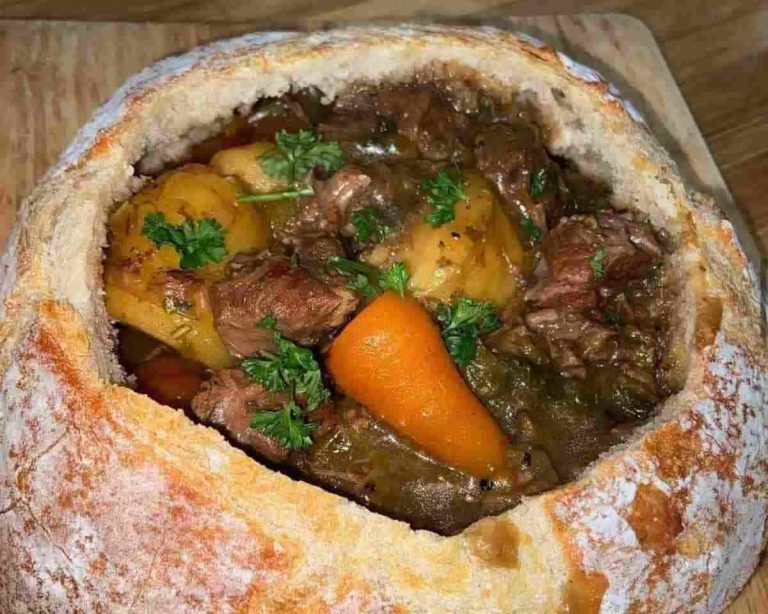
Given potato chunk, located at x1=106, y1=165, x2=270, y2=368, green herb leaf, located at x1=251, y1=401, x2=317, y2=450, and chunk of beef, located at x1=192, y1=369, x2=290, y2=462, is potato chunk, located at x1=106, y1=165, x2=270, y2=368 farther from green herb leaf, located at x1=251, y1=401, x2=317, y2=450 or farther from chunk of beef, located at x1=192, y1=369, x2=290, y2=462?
green herb leaf, located at x1=251, y1=401, x2=317, y2=450

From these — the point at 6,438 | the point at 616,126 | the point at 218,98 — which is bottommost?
the point at 6,438

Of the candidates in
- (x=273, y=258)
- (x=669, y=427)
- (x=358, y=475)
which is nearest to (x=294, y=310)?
(x=273, y=258)

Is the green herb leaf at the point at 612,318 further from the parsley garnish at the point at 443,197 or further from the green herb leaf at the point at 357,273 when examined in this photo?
the green herb leaf at the point at 357,273

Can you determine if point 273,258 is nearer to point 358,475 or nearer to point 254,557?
point 358,475

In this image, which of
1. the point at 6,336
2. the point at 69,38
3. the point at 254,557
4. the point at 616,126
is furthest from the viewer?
the point at 69,38

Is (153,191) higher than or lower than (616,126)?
lower

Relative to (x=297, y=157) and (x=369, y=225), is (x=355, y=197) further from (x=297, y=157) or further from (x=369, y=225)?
(x=297, y=157)
